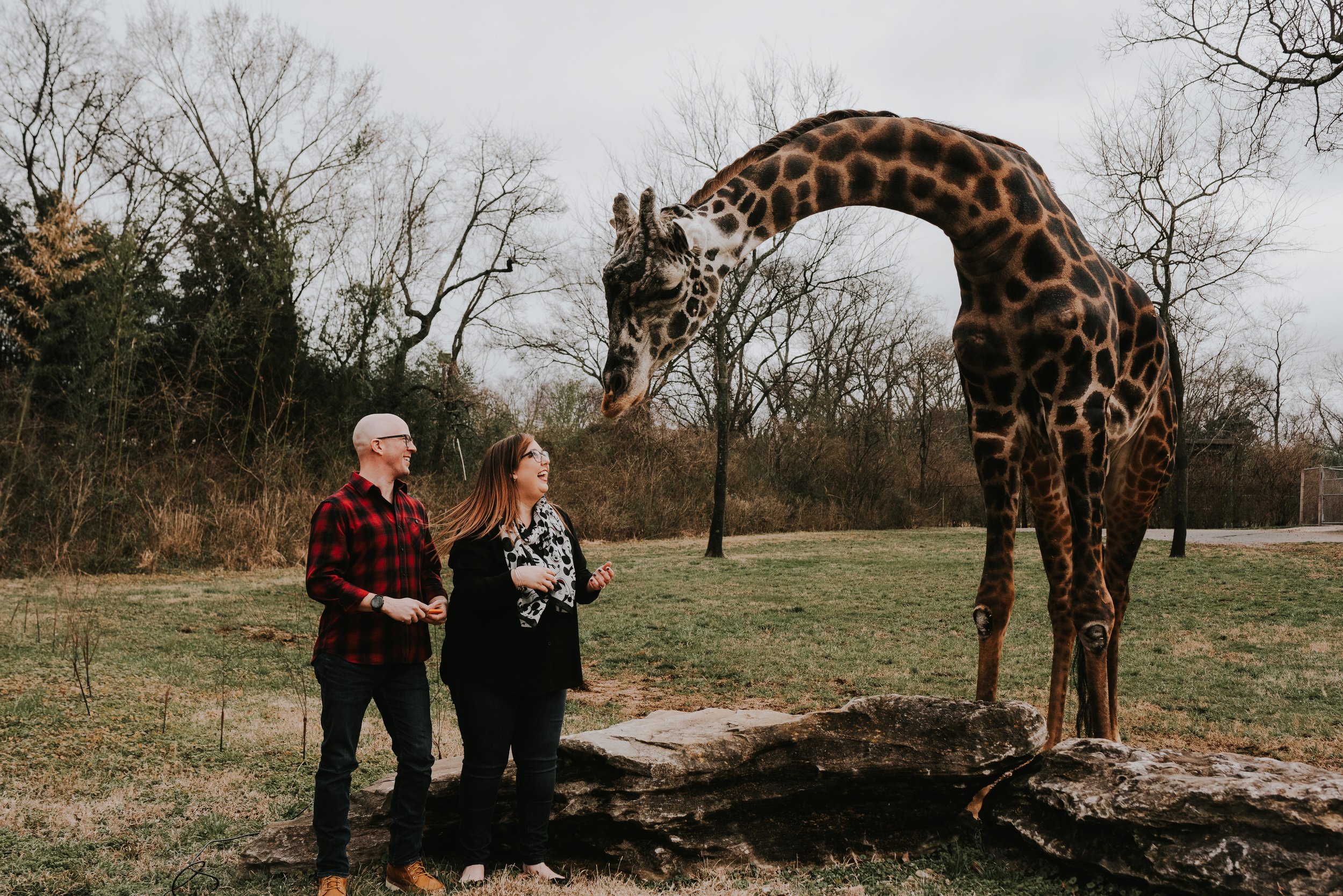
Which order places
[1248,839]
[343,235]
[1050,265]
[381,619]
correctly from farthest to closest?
[343,235] < [1050,265] < [381,619] < [1248,839]

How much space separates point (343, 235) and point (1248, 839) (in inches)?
905

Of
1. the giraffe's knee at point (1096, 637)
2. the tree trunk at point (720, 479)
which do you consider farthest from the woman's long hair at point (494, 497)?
the tree trunk at point (720, 479)

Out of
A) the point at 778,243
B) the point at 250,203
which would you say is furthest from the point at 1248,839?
the point at 250,203

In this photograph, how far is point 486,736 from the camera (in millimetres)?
3525

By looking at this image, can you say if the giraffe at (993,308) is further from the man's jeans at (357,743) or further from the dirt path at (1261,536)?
the dirt path at (1261,536)

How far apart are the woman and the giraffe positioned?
0.78 metres

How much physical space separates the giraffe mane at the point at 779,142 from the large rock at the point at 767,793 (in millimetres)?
2234

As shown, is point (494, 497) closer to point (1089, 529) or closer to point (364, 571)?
point (364, 571)

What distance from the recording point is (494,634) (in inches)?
139

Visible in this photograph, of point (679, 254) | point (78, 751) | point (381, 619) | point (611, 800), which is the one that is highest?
point (679, 254)

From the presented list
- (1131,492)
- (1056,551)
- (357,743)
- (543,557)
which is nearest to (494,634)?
(543,557)

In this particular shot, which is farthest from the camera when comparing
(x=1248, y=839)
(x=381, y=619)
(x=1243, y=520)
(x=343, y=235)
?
(x=1243, y=520)

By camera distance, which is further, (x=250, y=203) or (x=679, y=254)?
(x=250, y=203)

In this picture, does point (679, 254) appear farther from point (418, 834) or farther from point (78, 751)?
point (78, 751)
